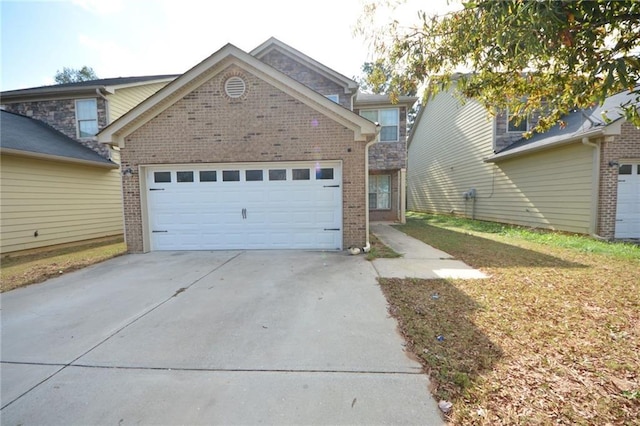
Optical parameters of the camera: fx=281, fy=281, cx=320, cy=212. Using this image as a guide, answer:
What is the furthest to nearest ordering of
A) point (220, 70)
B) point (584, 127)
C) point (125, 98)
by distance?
1. point (125, 98)
2. point (584, 127)
3. point (220, 70)

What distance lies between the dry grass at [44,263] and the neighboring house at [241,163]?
1144 millimetres

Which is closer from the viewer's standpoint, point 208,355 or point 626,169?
point 208,355

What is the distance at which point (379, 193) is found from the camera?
48.0ft

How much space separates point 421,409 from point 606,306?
353 cm

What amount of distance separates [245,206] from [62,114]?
33.5 feet

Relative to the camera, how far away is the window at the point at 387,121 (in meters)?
13.0

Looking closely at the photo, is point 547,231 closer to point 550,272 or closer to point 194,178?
point 550,272

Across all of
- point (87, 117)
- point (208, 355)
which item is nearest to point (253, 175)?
point (208, 355)

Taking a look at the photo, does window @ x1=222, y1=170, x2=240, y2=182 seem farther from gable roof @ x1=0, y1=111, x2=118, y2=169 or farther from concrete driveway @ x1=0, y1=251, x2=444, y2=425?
gable roof @ x1=0, y1=111, x2=118, y2=169

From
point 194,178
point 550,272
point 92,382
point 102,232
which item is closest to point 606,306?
point 550,272

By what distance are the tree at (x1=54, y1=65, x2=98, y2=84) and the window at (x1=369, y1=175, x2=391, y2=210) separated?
34590 mm

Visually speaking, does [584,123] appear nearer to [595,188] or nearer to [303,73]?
[595,188]

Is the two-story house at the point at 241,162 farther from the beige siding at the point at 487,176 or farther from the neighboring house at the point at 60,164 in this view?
the beige siding at the point at 487,176

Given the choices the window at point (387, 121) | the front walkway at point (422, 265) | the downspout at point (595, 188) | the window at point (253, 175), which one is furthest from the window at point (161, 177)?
the downspout at point (595, 188)
